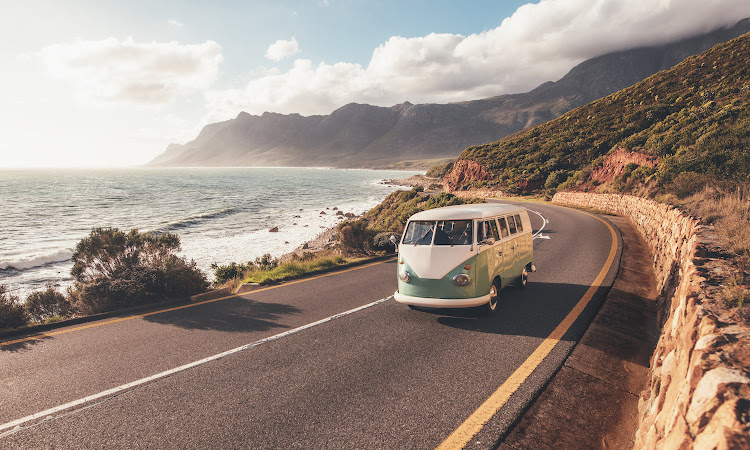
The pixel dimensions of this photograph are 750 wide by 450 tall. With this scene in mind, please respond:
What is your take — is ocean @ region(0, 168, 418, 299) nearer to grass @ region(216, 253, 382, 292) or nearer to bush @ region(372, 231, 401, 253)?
grass @ region(216, 253, 382, 292)

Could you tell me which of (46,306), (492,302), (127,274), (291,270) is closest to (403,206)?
(291,270)

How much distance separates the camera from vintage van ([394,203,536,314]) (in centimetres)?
644

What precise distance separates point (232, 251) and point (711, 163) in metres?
27.3

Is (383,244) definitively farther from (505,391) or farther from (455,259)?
(505,391)

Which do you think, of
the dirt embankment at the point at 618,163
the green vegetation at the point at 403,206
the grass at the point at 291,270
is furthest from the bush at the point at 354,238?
the dirt embankment at the point at 618,163

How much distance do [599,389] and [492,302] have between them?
2.70 m

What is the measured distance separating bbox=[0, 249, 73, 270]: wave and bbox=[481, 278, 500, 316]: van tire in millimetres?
25529

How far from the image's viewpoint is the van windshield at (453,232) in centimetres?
683

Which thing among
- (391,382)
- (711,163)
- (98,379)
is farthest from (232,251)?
(711,163)

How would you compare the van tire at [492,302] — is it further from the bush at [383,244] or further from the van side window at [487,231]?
the bush at [383,244]

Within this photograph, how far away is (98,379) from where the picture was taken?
196 inches

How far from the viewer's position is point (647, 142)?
3052cm

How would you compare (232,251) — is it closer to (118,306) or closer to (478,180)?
(118,306)

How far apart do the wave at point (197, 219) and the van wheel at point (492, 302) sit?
33528 millimetres
